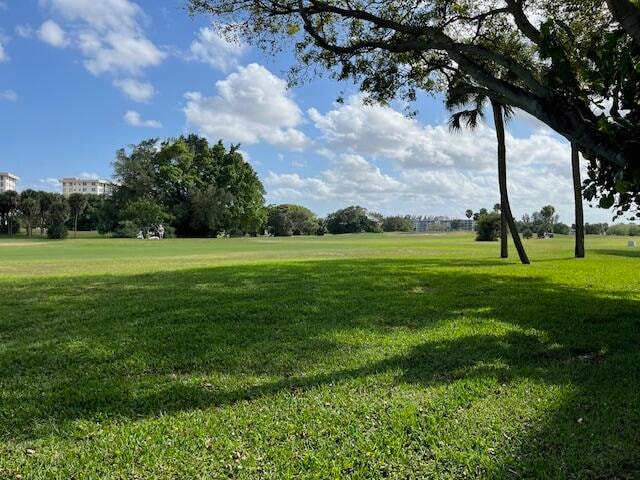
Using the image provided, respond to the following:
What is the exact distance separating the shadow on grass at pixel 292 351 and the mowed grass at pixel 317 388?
0.08ft

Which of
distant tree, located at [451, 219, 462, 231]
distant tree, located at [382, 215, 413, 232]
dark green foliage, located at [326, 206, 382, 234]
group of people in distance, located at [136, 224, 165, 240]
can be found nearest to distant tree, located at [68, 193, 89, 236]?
group of people in distance, located at [136, 224, 165, 240]

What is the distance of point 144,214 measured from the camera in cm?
6662

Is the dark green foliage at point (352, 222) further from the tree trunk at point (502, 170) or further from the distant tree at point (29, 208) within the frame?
the tree trunk at point (502, 170)

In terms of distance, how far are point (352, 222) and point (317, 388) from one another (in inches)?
4624

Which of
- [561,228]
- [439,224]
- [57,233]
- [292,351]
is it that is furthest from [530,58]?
[439,224]

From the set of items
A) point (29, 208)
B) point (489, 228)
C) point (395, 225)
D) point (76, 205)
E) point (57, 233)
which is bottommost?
point (57, 233)

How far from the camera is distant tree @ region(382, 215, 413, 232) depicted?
137m

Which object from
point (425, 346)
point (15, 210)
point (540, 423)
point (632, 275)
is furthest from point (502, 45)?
point (15, 210)

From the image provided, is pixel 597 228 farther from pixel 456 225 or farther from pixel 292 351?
pixel 292 351

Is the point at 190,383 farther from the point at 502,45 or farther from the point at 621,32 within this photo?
the point at 502,45

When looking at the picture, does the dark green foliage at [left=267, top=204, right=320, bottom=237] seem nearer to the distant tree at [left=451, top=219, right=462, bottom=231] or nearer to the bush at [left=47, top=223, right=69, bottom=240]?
the bush at [left=47, top=223, right=69, bottom=240]

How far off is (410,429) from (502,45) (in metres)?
14.5

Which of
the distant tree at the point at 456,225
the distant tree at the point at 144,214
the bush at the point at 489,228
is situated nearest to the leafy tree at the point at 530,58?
the bush at the point at 489,228

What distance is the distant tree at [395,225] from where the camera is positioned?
137 meters
